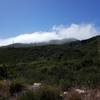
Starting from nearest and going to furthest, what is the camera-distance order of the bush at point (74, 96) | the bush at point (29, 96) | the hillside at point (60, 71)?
the bush at point (74, 96)
the bush at point (29, 96)
the hillside at point (60, 71)

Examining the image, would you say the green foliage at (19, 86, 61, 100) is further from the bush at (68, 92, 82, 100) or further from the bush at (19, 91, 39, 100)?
the bush at (68, 92, 82, 100)

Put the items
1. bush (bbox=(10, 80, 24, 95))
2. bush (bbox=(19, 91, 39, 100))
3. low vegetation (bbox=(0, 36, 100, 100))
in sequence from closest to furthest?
bush (bbox=(19, 91, 39, 100))
bush (bbox=(10, 80, 24, 95))
low vegetation (bbox=(0, 36, 100, 100))

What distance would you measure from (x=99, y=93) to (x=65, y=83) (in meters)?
4.53

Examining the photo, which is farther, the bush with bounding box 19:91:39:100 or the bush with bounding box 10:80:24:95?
the bush with bounding box 10:80:24:95

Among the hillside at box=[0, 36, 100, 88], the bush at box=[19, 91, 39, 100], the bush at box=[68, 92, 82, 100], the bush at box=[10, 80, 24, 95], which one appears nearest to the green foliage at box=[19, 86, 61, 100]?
the bush at box=[19, 91, 39, 100]

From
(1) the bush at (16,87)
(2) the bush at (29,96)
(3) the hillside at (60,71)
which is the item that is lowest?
(3) the hillside at (60,71)

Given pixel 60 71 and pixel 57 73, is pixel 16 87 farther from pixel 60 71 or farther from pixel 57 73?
pixel 60 71

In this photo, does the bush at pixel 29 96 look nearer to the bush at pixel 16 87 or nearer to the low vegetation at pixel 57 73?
the low vegetation at pixel 57 73

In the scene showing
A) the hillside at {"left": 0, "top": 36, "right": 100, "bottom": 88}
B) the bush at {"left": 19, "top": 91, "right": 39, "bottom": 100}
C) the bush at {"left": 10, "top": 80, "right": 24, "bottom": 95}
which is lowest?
the hillside at {"left": 0, "top": 36, "right": 100, "bottom": 88}

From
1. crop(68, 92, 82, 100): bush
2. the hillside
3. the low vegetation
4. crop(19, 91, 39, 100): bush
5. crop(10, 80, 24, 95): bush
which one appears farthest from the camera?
the hillside

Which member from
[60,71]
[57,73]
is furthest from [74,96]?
[60,71]

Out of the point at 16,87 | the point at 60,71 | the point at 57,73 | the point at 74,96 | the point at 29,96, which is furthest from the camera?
the point at 60,71

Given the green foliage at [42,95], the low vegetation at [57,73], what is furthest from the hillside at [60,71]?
the green foliage at [42,95]

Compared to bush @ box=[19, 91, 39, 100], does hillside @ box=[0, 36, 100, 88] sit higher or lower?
lower
